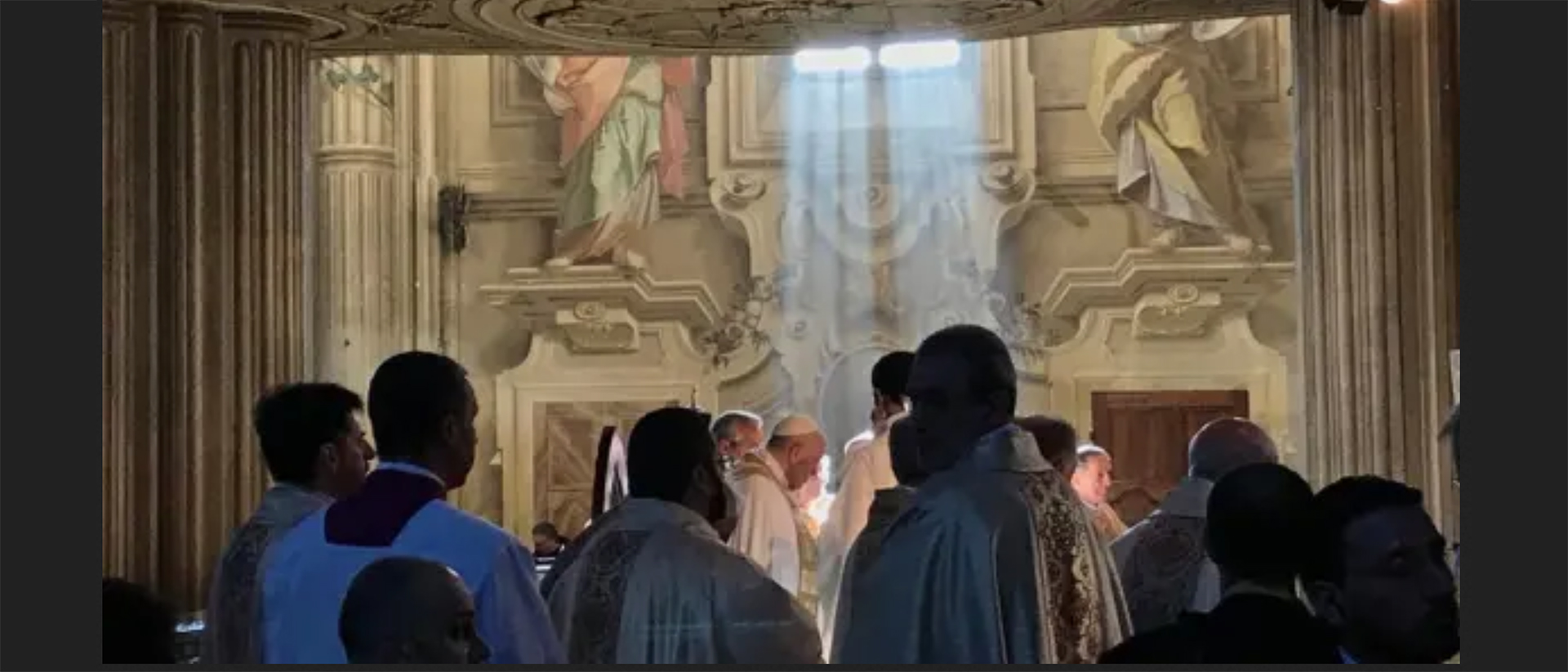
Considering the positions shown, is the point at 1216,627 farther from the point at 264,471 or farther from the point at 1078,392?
the point at 1078,392

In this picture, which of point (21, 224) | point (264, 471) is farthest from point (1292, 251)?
point (21, 224)

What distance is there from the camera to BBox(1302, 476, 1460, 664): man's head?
12.5 ft

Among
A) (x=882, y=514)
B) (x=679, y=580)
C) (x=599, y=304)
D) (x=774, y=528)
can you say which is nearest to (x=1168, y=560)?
(x=882, y=514)

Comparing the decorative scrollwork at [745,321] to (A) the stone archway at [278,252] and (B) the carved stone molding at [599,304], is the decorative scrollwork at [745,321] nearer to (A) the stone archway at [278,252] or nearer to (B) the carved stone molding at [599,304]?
(B) the carved stone molding at [599,304]

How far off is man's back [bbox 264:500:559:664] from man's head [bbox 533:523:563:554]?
9079 millimetres

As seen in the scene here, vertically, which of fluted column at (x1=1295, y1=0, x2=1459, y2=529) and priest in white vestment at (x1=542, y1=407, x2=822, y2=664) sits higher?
fluted column at (x1=1295, y1=0, x2=1459, y2=529)

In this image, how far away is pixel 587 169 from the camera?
666 inches

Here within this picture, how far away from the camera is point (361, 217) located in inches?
657

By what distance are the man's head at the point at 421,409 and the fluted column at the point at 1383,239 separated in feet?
18.0

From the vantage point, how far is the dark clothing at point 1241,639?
3.80 m

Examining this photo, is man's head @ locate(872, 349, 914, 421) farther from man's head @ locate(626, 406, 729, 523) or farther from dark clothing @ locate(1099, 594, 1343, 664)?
dark clothing @ locate(1099, 594, 1343, 664)

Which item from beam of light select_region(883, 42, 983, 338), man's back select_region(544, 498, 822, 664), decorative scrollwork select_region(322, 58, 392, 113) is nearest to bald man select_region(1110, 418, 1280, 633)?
man's back select_region(544, 498, 822, 664)

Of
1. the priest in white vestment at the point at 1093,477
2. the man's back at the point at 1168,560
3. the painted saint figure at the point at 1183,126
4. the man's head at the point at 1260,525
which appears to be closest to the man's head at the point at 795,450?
the priest in white vestment at the point at 1093,477

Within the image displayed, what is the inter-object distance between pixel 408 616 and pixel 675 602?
1776 mm
